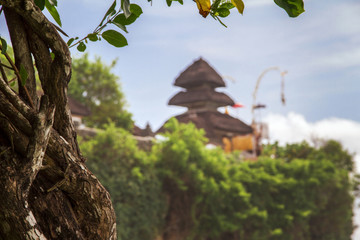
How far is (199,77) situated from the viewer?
3033 cm

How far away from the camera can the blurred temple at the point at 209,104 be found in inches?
1148

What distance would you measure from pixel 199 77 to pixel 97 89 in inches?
245

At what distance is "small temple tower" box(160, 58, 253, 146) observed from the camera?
29141mm

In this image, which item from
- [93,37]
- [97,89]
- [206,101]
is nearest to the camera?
[93,37]

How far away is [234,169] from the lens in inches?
763

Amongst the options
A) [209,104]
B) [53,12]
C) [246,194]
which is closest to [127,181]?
[246,194]

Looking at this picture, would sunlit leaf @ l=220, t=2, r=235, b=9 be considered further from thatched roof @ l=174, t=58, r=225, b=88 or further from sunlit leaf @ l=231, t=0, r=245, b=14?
thatched roof @ l=174, t=58, r=225, b=88

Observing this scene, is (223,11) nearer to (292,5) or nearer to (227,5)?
(227,5)

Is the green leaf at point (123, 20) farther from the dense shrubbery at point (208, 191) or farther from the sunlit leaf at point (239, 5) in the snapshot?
the dense shrubbery at point (208, 191)

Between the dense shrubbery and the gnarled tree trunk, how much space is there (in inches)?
499

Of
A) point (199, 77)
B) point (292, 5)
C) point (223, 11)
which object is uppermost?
point (199, 77)

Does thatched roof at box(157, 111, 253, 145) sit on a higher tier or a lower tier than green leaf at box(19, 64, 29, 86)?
higher

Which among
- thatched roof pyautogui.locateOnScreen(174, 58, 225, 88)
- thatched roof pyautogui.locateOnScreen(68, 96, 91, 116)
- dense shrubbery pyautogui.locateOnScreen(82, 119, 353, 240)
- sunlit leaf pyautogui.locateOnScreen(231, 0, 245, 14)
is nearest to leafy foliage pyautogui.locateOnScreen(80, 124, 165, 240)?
dense shrubbery pyautogui.locateOnScreen(82, 119, 353, 240)

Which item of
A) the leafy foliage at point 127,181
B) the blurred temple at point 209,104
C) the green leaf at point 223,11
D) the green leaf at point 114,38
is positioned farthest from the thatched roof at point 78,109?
the green leaf at point 223,11
